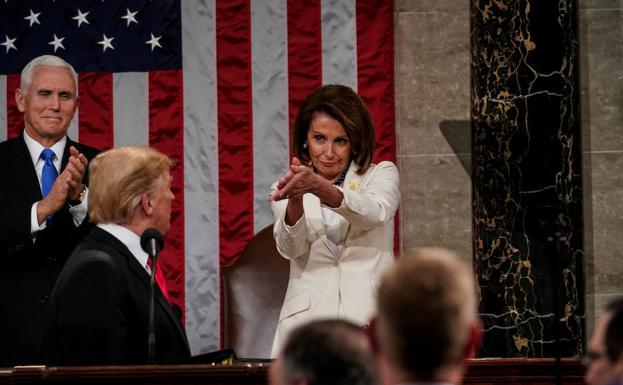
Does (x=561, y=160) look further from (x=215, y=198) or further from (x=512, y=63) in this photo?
(x=215, y=198)

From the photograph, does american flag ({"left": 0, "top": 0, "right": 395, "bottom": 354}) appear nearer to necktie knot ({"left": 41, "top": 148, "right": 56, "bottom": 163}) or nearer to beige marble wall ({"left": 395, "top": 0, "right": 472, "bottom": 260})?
beige marble wall ({"left": 395, "top": 0, "right": 472, "bottom": 260})

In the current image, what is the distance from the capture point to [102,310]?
3662 mm

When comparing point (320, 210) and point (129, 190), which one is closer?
point (129, 190)

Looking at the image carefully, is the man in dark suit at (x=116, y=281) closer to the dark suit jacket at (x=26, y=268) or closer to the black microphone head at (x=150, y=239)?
the black microphone head at (x=150, y=239)

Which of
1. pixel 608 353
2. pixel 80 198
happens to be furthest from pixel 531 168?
pixel 608 353

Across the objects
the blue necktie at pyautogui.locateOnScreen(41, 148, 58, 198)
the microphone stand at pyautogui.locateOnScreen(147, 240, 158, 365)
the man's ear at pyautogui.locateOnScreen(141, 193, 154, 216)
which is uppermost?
the blue necktie at pyautogui.locateOnScreen(41, 148, 58, 198)

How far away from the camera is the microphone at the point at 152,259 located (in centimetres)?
367

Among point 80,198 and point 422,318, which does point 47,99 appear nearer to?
point 80,198

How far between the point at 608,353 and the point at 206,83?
4.67 meters

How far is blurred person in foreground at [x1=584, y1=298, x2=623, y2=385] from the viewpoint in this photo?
244 cm

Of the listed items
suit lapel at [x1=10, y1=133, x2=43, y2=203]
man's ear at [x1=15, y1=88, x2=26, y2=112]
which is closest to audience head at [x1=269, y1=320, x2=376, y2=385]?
suit lapel at [x1=10, y1=133, x2=43, y2=203]

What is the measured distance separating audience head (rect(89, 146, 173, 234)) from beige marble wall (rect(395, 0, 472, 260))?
2.99m

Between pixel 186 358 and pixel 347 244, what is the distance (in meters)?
1.20

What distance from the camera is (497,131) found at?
6.52 m
